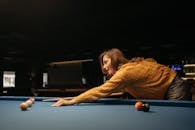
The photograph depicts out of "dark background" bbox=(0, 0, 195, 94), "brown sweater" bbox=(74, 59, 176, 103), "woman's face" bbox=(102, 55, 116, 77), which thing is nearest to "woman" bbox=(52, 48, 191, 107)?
"brown sweater" bbox=(74, 59, 176, 103)

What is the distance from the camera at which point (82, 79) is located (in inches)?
348

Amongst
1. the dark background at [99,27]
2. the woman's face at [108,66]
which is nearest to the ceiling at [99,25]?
the dark background at [99,27]

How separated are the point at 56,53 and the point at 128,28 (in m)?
5.41

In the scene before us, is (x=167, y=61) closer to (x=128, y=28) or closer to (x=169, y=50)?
(x=169, y=50)

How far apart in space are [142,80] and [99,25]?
4.28 m

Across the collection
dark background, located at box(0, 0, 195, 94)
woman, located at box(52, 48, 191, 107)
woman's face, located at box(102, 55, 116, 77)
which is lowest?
woman, located at box(52, 48, 191, 107)

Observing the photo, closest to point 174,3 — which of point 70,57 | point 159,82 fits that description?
point 159,82

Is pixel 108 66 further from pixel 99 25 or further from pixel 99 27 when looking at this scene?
pixel 99 27

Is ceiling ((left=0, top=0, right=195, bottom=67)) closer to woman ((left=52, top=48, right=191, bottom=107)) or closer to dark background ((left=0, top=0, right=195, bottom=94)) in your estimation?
dark background ((left=0, top=0, right=195, bottom=94))

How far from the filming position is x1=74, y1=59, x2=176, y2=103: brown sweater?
2.56 meters

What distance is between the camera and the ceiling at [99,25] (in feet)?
17.9

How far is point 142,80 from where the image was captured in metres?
2.76

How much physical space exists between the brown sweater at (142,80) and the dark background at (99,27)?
2.66 metres

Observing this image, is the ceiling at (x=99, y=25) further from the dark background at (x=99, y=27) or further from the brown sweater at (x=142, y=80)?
the brown sweater at (x=142, y=80)
